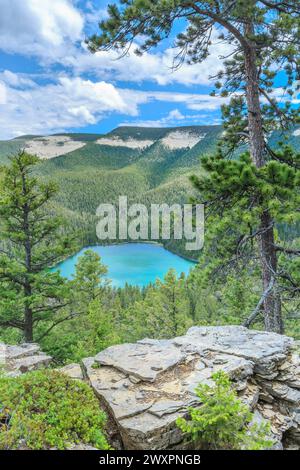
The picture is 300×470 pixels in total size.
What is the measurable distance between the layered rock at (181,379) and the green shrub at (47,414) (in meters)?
0.55

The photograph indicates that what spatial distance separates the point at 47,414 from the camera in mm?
3727

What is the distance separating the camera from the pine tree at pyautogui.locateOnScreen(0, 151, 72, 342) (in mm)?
12305

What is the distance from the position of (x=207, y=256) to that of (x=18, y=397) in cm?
617

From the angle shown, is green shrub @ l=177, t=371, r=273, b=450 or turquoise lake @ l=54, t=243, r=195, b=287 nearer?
green shrub @ l=177, t=371, r=273, b=450

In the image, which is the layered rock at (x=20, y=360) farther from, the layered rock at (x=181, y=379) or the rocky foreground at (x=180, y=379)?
the layered rock at (x=181, y=379)

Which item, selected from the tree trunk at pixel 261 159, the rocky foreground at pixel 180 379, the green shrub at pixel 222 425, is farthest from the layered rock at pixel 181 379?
the tree trunk at pixel 261 159

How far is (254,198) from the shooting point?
7.41 m

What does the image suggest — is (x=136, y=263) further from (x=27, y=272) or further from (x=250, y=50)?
(x=250, y=50)

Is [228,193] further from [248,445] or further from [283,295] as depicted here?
[248,445]

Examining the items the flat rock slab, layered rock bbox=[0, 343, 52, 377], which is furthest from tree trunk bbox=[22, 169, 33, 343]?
the flat rock slab

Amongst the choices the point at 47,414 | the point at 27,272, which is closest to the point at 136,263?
the point at 27,272

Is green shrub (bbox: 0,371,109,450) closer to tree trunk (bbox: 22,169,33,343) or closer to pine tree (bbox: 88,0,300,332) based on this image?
pine tree (bbox: 88,0,300,332)

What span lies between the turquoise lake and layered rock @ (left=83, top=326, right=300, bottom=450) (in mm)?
70186

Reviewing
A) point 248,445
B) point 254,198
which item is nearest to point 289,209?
point 254,198
